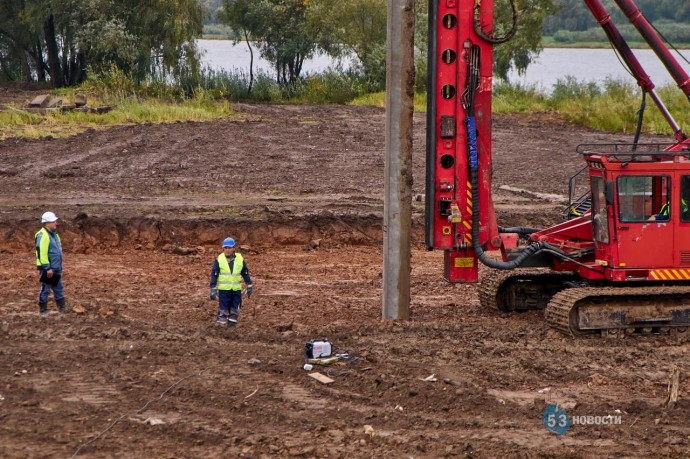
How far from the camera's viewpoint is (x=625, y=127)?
33.0 m

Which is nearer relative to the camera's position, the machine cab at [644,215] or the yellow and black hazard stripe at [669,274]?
the machine cab at [644,215]

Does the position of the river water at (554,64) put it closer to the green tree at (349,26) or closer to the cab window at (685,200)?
the green tree at (349,26)

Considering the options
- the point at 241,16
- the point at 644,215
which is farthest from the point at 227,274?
the point at 241,16

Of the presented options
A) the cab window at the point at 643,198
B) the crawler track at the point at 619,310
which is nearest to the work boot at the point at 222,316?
the crawler track at the point at 619,310

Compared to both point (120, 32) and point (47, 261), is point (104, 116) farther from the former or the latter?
point (47, 261)

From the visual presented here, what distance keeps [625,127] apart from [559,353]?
2271 centimetres

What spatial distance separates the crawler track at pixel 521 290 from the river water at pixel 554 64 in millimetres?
23991

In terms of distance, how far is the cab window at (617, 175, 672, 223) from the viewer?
12648 mm

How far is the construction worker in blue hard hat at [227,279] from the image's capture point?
13.1m

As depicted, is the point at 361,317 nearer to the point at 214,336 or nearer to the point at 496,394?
the point at 214,336

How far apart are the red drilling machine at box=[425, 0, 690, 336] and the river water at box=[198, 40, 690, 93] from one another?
82.8 feet

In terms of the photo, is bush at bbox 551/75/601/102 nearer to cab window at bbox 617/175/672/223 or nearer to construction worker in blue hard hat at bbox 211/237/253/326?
cab window at bbox 617/175/672/223

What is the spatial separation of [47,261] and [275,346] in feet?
11.9

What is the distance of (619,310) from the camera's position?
42.2 ft
